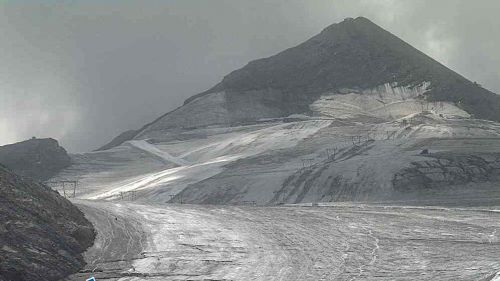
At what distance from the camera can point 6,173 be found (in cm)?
2086

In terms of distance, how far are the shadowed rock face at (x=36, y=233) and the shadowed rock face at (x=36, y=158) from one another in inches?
2939

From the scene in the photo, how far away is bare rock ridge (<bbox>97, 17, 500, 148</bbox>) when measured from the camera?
122 m

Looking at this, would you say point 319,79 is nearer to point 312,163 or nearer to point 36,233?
point 312,163

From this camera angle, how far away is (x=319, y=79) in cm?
13150

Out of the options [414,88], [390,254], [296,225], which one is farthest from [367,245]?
[414,88]

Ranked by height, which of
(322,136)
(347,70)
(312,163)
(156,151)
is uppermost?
(347,70)

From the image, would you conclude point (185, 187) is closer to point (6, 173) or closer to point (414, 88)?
point (6, 173)

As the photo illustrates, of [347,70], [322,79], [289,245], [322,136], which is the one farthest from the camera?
[322,79]

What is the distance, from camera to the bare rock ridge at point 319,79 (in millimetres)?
121750

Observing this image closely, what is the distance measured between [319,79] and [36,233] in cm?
11789

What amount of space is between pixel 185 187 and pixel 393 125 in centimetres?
3897

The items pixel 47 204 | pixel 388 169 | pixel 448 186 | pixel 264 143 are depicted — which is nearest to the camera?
pixel 47 204

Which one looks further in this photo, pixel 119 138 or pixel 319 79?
pixel 119 138

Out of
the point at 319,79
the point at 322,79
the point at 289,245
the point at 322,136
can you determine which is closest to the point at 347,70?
the point at 322,79
